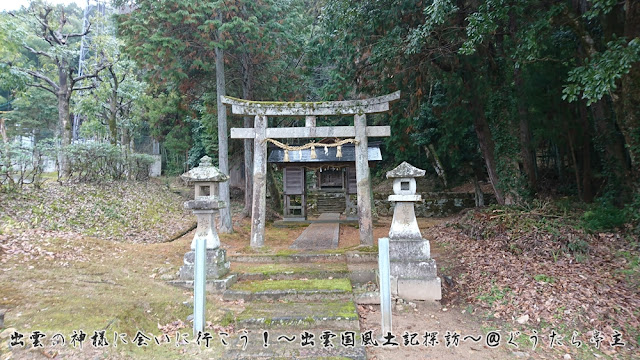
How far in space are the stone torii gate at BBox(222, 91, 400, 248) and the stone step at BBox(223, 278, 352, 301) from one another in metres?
2.50

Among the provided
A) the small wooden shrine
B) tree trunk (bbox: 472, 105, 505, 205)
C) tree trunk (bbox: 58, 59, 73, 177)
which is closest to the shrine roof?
the small wooden shrine

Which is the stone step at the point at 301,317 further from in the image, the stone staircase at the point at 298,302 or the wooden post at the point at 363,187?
the wooden post at the point at 363,187

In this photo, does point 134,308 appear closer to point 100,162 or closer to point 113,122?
point 100,162

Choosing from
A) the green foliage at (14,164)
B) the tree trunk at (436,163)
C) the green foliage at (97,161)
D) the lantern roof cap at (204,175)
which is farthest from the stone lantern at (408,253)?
the green foliage at (97,161)

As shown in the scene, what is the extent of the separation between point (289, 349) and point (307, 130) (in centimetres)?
539

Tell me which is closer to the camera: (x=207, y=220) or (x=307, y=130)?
(x=207, y=220)

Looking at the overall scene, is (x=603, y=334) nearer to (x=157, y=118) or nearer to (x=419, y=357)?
(x=419, y=357)

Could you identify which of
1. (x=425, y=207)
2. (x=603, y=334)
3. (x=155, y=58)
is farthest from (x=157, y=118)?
(x=603, y=334)

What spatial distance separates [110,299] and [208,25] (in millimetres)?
7716

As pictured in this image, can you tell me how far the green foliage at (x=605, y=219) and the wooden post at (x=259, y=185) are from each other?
23.0 ft

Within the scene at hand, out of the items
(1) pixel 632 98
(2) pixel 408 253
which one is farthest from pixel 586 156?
(2) pixel 408 253

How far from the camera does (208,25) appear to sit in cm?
928

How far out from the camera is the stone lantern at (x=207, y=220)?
18.6ft

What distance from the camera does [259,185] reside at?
7.95 meters
